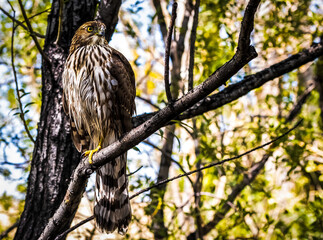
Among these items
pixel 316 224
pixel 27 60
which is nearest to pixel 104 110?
pixel 316 224

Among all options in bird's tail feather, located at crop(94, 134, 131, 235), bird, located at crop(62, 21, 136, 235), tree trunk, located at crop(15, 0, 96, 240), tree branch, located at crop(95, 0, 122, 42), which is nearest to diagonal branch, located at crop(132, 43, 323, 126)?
bird, located at crop(62, 21, 136, 235)

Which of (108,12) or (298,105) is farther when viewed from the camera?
(298,105)

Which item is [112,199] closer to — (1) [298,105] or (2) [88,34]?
(2) [88,34]

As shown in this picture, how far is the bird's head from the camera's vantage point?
346 cm

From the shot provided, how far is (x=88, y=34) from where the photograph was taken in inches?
136

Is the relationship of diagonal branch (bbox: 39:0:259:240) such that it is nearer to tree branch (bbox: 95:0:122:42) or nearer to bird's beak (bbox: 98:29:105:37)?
bird's beak (bbox: 98:29:105:37)

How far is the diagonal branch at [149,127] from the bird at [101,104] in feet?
1.95

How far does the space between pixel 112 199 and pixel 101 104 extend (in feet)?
2.65

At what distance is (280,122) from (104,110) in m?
2.05

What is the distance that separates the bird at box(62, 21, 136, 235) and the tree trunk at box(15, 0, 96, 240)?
11cm

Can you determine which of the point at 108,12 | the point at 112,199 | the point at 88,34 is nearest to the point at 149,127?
the point at 112,199

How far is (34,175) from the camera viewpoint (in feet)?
10.6

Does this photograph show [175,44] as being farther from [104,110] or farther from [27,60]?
[27,60]

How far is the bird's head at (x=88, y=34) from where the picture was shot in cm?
346
